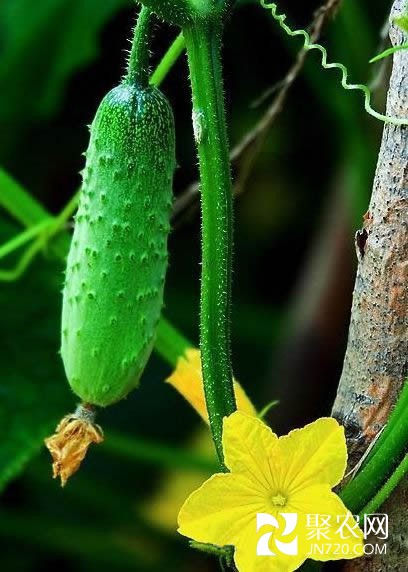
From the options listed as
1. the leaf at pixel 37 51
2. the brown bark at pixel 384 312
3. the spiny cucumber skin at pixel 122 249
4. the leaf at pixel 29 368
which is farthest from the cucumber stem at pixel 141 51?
the leaf at pixel 37 51

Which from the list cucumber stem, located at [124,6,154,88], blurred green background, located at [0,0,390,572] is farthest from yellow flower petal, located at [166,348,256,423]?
blurred green background, located at [0,0,390,572]

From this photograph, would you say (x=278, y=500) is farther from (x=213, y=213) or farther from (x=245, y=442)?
(x=213, y=213)

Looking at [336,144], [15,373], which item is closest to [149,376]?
[336,144]

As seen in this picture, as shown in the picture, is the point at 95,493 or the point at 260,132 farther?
the point at 95,493

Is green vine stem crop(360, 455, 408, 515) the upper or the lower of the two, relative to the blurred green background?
lower

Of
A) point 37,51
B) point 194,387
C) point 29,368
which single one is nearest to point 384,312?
point 194,387

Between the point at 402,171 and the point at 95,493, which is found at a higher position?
the point at 95,493

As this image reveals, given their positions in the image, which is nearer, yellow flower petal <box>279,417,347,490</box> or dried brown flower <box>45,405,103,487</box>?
yellow flower petal <box>279,417,347,490</box>

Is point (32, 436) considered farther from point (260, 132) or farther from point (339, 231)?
point (339, 231)

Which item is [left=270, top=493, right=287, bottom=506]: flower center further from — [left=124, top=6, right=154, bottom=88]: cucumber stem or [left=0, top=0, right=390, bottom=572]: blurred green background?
[left=0, top=0, right=390, bottom=572]: blurred green background
